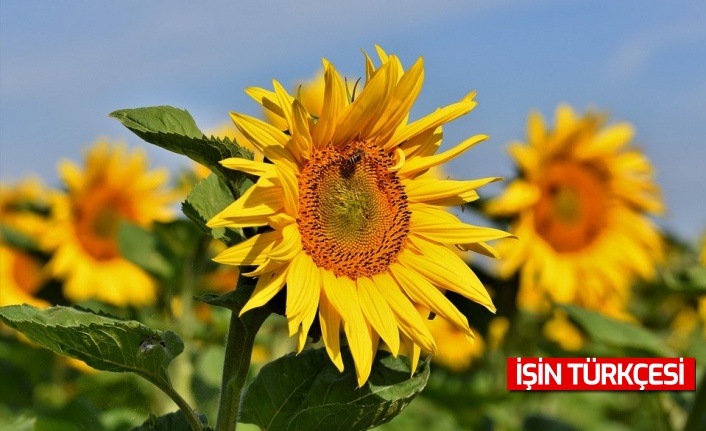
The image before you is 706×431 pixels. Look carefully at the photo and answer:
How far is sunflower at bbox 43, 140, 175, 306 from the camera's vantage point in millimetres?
5570

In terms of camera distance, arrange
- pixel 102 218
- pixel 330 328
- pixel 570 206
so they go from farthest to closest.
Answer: pixel 102 218 < pixel 570 206 < pixel 330 328

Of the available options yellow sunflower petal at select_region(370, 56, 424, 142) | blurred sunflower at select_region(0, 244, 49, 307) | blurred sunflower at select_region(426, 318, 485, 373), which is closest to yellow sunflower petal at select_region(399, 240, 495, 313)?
yellow sunflower petal at select_region(370, 56, 424, 142)

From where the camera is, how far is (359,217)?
6.57 feet

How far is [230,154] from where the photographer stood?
70.2 inches

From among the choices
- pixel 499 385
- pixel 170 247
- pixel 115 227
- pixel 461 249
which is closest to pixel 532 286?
A: pixel 499 385

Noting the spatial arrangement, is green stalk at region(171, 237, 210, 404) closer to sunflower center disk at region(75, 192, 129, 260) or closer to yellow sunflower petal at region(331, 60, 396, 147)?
sunflower center disk at region(75, 192, 129, 260)

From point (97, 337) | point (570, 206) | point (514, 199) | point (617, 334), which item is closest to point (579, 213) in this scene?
point (570, 206)

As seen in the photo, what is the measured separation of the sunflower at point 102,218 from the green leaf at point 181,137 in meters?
3.77

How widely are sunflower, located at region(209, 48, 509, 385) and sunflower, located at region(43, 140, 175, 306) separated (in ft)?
12.1

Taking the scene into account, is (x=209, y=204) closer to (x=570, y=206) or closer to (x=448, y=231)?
(x=448, y=231)

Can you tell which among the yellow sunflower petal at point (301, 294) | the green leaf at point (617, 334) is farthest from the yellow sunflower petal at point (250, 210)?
the green leaf at point (617, 334)

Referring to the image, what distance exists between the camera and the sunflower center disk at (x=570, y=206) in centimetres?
470

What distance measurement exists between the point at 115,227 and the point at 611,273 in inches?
102

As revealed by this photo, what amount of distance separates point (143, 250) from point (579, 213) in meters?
2.03
